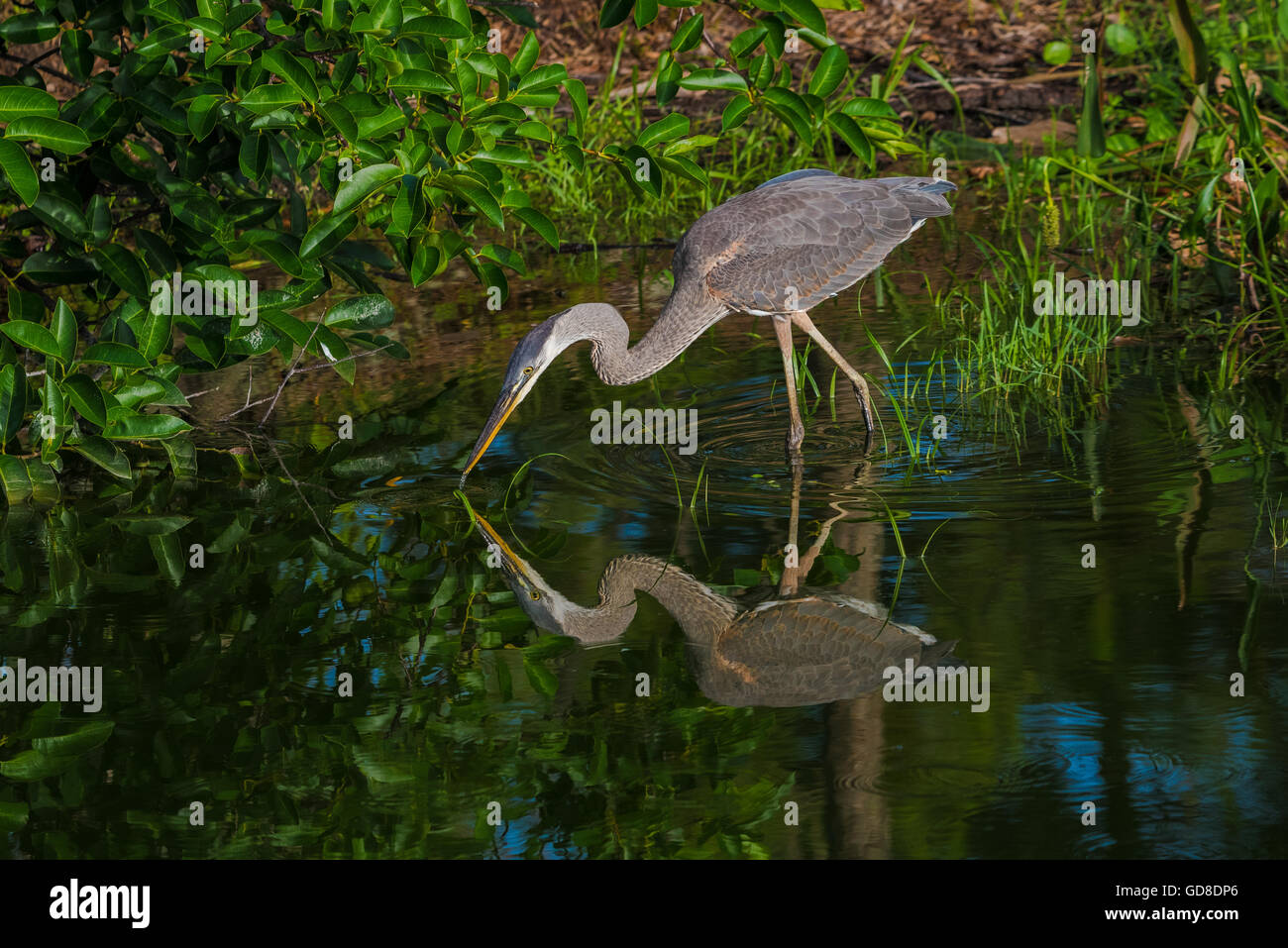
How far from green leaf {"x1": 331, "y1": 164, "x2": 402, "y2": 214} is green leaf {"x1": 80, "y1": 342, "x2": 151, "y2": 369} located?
1.25 meters

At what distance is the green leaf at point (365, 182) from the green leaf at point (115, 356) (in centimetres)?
125

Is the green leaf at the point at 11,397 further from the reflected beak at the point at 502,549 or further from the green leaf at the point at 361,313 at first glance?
the reflected beak at the point at 502,549

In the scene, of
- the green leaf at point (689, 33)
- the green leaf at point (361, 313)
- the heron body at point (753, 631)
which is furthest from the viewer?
the green leaf at point (361, 313)

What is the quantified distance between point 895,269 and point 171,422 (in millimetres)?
4910

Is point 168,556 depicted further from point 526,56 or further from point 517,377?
point 526,56

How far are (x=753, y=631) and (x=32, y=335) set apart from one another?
9.74 ft

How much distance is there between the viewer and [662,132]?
6.23 metres

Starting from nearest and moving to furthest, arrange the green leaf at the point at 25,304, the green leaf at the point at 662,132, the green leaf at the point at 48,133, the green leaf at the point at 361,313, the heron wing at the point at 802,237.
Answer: the green leaf at the point at 48,133 < the green leaf at the point at 662,132 < the green leaf at the point at 25,304 < the green leaf at the point at 361,313 < the heron wing at the point at 802,237

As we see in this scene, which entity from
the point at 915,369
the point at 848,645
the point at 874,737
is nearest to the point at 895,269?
the point at 915,369

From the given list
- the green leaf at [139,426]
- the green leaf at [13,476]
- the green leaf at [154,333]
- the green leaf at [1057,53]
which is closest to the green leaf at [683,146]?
the green leaf at [154,333]

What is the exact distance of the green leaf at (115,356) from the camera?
6141 mm

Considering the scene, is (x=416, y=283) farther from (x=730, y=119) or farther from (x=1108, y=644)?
(x=1108, y=644)

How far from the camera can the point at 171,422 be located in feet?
21.4
